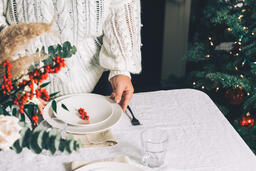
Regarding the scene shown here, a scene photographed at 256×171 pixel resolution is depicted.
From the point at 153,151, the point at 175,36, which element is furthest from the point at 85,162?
the point at 175,36

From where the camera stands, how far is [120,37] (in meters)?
1.41

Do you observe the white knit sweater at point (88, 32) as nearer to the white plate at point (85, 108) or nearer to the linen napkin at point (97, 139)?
the white plate at point (85, 108)

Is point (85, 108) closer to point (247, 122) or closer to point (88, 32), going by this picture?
point (88, 32)

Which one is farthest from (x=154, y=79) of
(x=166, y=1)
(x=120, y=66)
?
(x=120, y=66)

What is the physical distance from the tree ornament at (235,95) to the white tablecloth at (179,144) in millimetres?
854

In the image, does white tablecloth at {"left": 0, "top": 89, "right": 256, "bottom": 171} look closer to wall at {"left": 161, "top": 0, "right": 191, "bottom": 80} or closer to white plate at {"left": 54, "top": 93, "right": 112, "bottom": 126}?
white plate at {"left": 54, "top": 93, "right": 112, "bottom": 126}

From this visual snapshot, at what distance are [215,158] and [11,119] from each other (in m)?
0.66

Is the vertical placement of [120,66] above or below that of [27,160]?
above

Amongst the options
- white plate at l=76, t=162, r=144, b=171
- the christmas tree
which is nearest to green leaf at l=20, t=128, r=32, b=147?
white plate at l=76, t=162, r=144, b=171

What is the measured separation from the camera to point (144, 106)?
50.1 inches

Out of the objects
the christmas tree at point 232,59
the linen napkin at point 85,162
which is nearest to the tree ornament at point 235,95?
the christmas tree at point 232,59

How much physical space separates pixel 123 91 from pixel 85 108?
0.60 feet

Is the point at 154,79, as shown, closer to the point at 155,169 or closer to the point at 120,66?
the point at 120,66

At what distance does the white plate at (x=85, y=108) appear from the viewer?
1.11 meters
